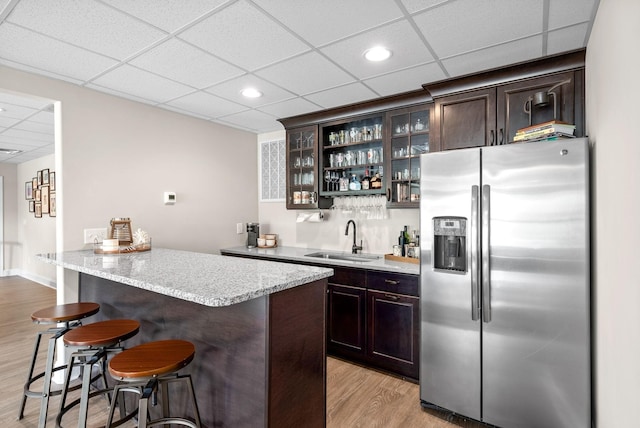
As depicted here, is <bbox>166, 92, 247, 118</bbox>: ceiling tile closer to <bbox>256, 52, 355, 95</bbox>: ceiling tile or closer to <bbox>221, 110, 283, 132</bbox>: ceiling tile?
<bbox>221, 110, 283, 132</bbox>: ceiling tile

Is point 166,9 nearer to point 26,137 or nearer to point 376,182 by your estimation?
point 376,182

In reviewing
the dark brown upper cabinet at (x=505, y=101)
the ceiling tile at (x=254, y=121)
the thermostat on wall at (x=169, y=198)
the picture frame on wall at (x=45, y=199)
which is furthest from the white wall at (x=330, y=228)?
the picture frame on wall at (x=45, y=199)

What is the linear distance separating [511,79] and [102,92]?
3.32m

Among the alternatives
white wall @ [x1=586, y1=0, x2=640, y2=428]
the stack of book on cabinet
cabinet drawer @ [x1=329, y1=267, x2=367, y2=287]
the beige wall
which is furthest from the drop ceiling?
cabinet drawer @ [x1=329, y1=267, x2=367, y2=287]

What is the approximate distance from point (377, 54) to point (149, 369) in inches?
86.6

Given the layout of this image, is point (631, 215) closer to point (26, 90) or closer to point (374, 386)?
point (374, 386)

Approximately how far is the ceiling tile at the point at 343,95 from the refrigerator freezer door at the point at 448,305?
3.21 ft

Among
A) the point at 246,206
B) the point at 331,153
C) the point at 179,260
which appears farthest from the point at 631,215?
the point at 246,206

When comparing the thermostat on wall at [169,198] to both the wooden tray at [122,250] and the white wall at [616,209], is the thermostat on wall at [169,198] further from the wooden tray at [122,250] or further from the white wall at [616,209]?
the white wall at [616,209]

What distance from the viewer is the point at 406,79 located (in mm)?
2639

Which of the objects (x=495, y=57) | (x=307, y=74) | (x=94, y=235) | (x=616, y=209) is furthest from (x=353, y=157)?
(x=94, y=235)

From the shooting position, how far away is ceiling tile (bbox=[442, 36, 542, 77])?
208 cm

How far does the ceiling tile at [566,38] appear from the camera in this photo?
1.89 meters

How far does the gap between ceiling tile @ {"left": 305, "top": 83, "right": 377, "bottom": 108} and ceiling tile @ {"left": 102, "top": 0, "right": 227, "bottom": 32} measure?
53.6 inches
